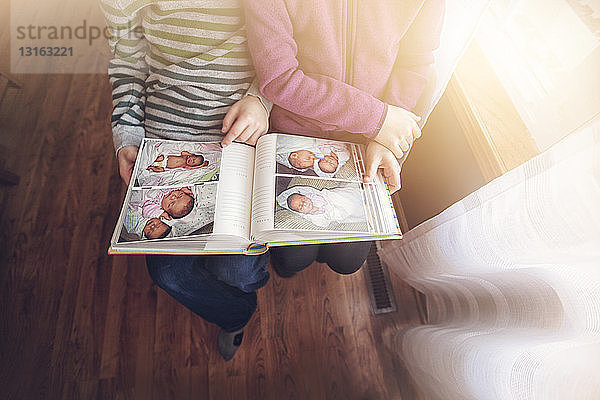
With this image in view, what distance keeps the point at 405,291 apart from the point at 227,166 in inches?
29.1

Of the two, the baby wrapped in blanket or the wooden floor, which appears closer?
the baby wrapped in blanket

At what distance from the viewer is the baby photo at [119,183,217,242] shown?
23.9 inches

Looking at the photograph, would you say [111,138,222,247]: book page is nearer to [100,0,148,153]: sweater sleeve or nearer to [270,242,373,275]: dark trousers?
[100,0,148,153]: sweater sleeve

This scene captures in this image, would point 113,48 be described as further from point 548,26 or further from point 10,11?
point 10,11

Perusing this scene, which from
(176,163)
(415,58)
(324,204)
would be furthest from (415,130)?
(176,163)

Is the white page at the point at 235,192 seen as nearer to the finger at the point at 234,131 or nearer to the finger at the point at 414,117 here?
the finger at the point at 234,131

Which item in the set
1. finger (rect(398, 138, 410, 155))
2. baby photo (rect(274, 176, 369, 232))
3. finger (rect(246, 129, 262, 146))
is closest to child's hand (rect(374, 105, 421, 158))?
finger (rect(398, 138, 410, 155))

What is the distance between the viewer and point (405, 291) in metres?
1.15

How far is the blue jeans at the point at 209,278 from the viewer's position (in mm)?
763

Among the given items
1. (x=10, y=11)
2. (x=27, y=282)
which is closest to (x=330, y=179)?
(x=27, y=282)

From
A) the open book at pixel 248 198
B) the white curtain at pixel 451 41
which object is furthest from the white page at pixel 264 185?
the white curtain at pixel 451 41

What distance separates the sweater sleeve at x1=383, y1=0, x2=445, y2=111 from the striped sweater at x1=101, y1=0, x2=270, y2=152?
25cm

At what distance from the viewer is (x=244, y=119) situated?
0.69 metres

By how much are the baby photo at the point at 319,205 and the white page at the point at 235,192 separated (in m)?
0.06
